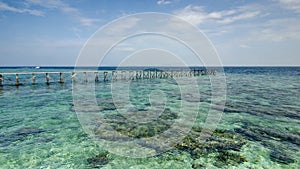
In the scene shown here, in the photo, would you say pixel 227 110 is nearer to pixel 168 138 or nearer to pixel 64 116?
pixel 168 138

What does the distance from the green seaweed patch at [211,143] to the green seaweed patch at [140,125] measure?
165 centimetres

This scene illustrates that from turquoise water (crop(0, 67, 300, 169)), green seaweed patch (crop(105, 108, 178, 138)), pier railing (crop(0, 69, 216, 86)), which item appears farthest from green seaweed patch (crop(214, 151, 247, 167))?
pier railing (crop(0, 69, 216, 86))

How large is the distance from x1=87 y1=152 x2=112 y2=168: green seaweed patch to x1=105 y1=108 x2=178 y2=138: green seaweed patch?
6.78 feet

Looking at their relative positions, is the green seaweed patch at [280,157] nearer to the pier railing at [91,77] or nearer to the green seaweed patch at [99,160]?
the green seaweed patch at [99,160]

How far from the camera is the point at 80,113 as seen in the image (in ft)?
46.1

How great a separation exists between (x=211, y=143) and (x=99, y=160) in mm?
4541

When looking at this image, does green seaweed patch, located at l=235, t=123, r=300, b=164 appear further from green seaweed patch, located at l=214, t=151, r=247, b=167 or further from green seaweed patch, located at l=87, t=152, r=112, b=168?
green seaweed patch, located at l=87, t=152, r=112, b=168

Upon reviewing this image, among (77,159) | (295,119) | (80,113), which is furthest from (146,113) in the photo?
(295,119)

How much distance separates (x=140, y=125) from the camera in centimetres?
1142

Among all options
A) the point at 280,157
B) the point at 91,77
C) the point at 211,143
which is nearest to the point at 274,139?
the point at 280,157

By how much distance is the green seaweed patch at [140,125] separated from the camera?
1008 centimetres

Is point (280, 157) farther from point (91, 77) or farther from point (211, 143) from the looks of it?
point (91, 77)

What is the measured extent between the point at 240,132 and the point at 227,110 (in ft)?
16.4

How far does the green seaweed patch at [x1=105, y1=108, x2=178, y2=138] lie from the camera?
33.1 feet
